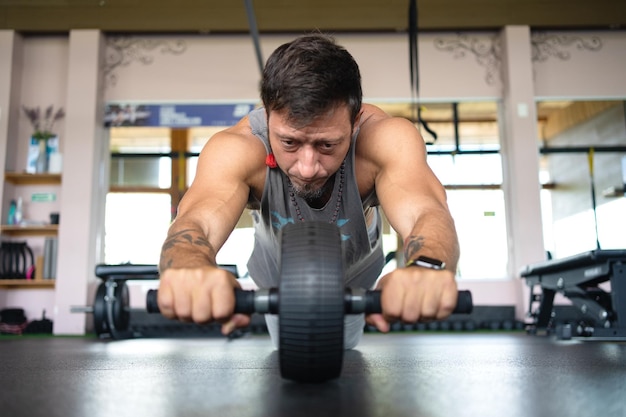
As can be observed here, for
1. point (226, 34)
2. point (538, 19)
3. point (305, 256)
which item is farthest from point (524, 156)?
point (305, 256)

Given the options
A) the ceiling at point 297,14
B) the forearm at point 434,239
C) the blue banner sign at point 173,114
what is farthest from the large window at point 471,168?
the forearm at point 434,239

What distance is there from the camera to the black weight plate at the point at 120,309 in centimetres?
368

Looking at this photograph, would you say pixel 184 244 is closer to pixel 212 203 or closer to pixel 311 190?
pixel 212 203

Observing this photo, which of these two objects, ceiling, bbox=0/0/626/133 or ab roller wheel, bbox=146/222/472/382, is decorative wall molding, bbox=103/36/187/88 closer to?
ceiling, bbox=0/0/626/133

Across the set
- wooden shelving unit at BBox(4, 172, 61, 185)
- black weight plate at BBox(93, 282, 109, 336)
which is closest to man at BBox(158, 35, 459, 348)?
black weight plate at BBox(93, 282, 109, 336)

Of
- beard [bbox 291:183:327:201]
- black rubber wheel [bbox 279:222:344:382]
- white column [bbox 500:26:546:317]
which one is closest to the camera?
black rubber wheel [bbox 279:222:344:382]

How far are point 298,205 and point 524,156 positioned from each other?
456cm

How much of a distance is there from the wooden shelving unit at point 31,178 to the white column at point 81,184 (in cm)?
19

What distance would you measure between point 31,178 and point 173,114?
1499 millimetres

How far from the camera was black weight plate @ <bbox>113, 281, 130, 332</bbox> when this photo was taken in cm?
368

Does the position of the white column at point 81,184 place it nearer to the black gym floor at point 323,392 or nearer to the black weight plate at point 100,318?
the black weight plate at point 100,318

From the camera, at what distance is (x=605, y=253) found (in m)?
2.84

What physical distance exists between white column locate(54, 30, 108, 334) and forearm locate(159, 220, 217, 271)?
457 centimetres

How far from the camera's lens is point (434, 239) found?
46.8 inches
